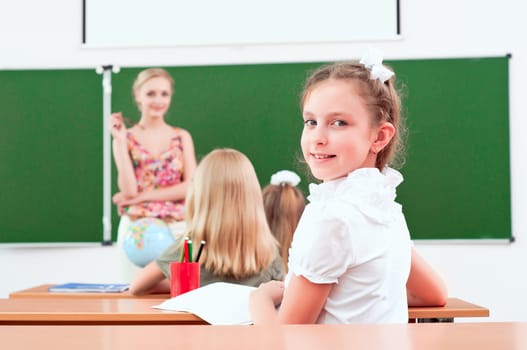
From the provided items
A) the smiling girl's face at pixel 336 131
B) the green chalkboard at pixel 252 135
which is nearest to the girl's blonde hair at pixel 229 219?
the smiling girl's face at pixel 336 131

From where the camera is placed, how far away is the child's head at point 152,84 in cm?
521

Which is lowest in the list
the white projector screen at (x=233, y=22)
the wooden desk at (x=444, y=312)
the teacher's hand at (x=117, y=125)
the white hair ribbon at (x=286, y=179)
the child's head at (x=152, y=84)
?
the wooden desk at (x=444, y=312)

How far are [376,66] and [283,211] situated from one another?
223 centimetres

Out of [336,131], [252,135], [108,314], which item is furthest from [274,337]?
[252,135]

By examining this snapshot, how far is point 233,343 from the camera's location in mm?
753

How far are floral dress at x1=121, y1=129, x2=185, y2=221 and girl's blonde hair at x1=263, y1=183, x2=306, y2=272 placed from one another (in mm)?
1084

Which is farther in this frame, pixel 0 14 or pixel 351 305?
pixel 0 14

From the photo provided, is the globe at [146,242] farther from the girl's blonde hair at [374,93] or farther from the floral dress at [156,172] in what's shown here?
the girl's blonde hair at [374,93]

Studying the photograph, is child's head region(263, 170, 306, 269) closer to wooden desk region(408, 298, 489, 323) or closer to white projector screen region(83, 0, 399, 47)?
white projector screen region(83, 0, 399, 47)

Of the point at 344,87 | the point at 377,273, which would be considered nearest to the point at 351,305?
the point at 377,273

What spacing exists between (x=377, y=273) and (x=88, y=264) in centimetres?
392

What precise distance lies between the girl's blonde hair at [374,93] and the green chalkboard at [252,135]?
3295 millimetres

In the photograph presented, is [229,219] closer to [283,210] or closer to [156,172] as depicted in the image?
[283,210]

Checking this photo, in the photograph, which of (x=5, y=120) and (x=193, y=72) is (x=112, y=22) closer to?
(x=193, y=72)
